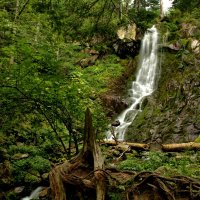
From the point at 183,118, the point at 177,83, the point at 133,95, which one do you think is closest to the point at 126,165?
the point at 183,118

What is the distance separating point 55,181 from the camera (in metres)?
6.59

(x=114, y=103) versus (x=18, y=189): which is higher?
(x=114, y=103)

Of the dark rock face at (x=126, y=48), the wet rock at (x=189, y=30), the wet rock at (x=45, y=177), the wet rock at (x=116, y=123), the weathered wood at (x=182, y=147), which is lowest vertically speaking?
the wet rock at (x=116, y=123)

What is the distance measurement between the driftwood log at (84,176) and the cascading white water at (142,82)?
34.9ft

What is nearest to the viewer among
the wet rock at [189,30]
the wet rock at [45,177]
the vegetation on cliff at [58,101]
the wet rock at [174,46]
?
the vegetation on cliff at [58,101]

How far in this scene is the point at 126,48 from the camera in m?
27.1

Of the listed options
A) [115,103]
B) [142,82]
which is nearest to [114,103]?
[115,103]

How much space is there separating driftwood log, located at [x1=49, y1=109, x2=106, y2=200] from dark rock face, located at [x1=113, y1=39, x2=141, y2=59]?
20490 millimetres

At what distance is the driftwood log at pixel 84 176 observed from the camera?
20.0 feet

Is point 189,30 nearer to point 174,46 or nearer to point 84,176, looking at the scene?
point 174,46

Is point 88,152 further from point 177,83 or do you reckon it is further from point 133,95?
point 133,95

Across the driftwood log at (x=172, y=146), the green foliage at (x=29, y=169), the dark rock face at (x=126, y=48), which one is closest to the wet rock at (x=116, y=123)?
the driftwood log at (x=172, y=146)

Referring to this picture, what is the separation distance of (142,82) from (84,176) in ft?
56.5

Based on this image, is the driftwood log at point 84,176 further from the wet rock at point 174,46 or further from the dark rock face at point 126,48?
the dark rock face at point 126,48
